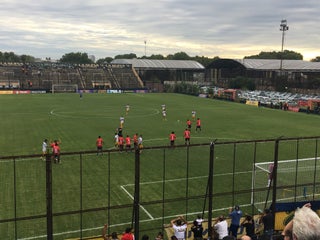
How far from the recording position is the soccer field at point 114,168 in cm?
1669

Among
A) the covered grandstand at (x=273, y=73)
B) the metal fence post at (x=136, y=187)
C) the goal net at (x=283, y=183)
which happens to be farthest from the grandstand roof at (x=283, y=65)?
the metal fence post at (x=136, y=187)

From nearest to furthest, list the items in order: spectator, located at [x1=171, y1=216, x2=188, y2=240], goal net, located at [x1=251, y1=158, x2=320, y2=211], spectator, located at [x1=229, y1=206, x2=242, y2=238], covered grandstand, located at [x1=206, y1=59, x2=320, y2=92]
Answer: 1. spectator, located at [x1=171, y1=216, x2=188, y2=240]
2. spectator, located at [x1=229, y1=206, x2=242, y2=238]
3. goal net, located at [x1=251, y1=158, x2=320, y2=211]
4. covered grandstand, located at [x1=206, y1=59, x2=320, y2=92]

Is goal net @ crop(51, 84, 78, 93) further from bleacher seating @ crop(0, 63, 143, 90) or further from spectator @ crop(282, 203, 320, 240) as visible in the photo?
spectator @ crop(282, 203, 320, 240)

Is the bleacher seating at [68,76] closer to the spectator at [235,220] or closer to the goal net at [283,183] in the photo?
the goal net at [283,183]

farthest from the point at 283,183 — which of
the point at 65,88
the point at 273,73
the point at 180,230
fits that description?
the point at 273,73

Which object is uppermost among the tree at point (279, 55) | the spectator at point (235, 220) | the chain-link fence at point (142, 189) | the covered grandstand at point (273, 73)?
the tree at point (279, 55)

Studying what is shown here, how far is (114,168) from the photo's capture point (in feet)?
78.8

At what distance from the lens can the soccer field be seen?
1669cm

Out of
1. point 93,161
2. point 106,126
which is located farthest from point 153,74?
point 93,161

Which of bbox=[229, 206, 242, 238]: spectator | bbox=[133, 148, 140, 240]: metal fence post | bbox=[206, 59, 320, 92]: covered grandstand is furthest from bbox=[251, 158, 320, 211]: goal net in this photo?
bbox=[206, 59, 320, 92]: covered grandstand

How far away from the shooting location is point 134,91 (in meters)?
104

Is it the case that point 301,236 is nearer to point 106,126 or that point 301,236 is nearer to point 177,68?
point 106,126

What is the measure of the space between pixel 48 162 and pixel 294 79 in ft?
340

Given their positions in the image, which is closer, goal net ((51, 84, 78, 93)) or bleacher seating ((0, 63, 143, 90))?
goal net ((51, 84, 78, 93))
